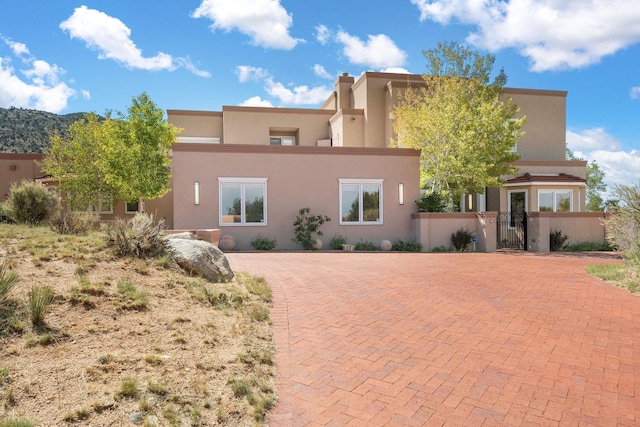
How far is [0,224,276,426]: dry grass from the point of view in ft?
11.1

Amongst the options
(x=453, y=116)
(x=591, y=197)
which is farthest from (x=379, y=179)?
(x=591, y=197)

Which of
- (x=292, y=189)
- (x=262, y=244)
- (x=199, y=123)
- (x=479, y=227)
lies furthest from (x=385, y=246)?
(x=199, y=123)

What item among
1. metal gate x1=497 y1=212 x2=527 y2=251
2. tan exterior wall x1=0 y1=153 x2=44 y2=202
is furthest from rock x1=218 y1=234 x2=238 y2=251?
tan exterior wall x1=0 y1=153 x2=44 y2=202

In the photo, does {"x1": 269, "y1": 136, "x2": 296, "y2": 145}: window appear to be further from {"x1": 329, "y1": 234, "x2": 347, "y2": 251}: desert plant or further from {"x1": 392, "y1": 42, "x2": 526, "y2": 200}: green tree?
{"x1": 329, "y1": 234, "x2": 347, "y2": 251}: desert plant

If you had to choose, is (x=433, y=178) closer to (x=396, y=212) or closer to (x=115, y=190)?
(x=396, y=212)

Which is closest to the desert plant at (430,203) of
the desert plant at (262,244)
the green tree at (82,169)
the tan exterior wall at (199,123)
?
the desert plant at (262,244)

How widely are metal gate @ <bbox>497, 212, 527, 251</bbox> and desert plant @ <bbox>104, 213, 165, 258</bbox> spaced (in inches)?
630

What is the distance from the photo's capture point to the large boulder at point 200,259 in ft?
24.9

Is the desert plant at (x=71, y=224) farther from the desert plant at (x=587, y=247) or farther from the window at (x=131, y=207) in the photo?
the desert plant at (x=587, y=247)

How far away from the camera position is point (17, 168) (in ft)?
90.0

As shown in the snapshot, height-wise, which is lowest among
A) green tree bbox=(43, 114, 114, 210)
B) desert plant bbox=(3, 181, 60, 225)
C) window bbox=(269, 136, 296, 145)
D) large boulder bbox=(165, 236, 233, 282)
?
large boulder bbox=(165, 236, 233, 282)

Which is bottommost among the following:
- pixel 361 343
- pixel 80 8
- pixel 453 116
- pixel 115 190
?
pixel 361 343

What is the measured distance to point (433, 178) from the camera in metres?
19.5

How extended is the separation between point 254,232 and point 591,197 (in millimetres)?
37351
